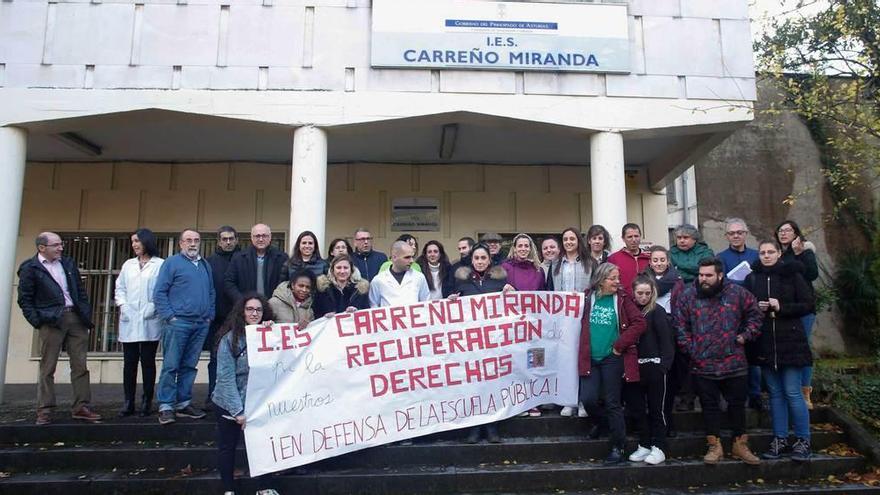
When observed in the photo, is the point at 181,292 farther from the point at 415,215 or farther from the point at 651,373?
the point at 415,215

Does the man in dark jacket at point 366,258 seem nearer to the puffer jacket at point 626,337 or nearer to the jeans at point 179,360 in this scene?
the jeans at point 179,360

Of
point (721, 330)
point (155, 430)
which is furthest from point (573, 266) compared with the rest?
point (155, 430)

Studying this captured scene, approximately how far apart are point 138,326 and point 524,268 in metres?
3.91

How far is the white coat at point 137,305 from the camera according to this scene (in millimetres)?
5566

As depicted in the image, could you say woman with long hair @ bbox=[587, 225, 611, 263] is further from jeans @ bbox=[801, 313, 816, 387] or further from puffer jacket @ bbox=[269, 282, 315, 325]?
puffer jacket @ bbox=[269, 282, 315, 325]

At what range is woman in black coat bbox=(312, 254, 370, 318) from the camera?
5219 mm

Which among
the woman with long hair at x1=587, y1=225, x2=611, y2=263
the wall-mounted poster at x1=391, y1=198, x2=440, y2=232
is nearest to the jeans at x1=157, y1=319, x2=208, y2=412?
the woman with long hair at x1=587, y1=225, x2=611, y2=263

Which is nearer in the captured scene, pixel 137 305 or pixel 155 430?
pixel 155 430

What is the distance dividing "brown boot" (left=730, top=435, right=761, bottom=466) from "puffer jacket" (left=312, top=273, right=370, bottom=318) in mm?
3555

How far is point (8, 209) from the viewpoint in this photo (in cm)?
674

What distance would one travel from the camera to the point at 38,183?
952 centimetres

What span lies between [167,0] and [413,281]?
4.91 metres

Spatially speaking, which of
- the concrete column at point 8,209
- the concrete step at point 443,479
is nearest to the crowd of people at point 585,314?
the concrete step at point 443,479

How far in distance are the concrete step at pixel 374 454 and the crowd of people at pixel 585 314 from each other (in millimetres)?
174
